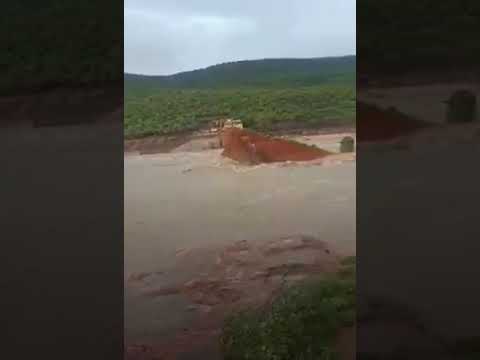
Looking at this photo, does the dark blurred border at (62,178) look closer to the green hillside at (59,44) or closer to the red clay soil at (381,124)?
the green hillside at (59,44)

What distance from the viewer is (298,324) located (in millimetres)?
2326

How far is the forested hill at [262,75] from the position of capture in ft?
8.82

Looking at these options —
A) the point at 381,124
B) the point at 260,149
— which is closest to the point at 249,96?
the point at 260,149

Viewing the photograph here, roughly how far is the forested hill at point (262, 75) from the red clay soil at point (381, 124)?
0.56 m

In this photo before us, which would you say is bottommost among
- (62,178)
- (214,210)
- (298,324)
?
(298,324)

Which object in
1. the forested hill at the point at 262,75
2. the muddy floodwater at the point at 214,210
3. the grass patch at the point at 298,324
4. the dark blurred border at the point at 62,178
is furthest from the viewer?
the forested hill at the point at 262,75

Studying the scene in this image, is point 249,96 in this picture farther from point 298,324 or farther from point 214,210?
point 298,324

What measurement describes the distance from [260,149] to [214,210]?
0.39 metres

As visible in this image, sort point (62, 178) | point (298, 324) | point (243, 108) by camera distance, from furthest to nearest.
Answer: point (243, 108) < point (298, 324) < point (62, 178)

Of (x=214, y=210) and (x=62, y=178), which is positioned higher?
(x=62, y=178)

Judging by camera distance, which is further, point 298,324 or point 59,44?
point 298,324

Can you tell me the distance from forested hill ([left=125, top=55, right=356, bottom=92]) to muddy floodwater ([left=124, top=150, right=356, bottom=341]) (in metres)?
0.39

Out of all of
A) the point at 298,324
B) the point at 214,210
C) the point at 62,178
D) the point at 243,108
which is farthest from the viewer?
the point at 243,108

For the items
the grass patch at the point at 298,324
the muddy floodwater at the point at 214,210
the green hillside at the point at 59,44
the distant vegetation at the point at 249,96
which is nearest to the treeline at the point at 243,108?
the distant vegetation at the point at 249,96
